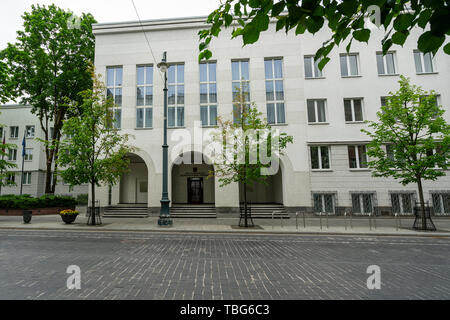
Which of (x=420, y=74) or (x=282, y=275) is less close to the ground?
(x=420, y=74)

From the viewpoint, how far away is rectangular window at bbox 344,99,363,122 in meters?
19.2

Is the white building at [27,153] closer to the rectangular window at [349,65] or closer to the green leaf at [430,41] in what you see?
the rectangular window at [349,65]

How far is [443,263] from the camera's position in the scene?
650 centimetres

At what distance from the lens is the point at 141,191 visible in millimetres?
24109

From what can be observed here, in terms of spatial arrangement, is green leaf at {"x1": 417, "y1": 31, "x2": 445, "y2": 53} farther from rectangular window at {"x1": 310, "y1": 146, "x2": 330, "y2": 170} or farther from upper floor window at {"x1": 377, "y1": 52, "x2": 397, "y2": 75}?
upper floor window at {"x1": 377, "y1": 52, "x2": 397, "y2": 75}

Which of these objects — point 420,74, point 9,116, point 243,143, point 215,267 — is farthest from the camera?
point 9,116

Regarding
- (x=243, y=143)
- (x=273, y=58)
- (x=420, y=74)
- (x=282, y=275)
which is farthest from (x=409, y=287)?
(x=420, y=74)

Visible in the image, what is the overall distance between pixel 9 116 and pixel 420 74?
53388mm

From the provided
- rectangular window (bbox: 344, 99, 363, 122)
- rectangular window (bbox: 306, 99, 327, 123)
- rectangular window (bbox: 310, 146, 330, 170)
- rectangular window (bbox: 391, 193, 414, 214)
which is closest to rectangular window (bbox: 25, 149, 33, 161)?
rectangular window (bbox: 306, 99, 327, 123)

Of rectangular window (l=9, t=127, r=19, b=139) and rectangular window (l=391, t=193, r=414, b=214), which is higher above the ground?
rectangular window (l=9, t=127, r=19, b=139)

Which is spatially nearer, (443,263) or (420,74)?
(443,263)

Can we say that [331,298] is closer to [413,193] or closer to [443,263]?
[443,263]

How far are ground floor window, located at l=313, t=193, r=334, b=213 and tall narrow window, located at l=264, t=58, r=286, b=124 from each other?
270 inches

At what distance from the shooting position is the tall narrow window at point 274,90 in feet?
64.4
